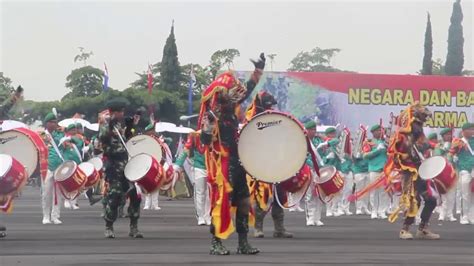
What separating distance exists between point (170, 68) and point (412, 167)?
32.7 metres

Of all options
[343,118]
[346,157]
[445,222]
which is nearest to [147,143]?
[346,157]

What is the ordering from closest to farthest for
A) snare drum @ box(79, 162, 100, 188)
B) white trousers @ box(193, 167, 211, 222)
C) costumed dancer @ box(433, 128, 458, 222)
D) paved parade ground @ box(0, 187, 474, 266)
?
paved parade ground @ box(0, 187, 474, 266) < white trousers @ box(193, 167, 211, 222) < snare drum @ box(79, 162, 100, 188) < costumed dancer @ box(433, 128, 458, 222)

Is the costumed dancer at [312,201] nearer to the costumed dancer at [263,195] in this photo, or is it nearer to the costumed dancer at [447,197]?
the costumed dancer at [263,195]

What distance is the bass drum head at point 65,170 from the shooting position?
18.2 metres

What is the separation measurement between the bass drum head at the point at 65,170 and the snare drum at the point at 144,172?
3230 millimetres

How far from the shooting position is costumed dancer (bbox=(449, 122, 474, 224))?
64.3 ft

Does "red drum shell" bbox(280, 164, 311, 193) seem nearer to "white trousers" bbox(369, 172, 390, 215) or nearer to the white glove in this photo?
the white glove

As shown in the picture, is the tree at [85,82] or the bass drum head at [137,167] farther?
the tree at [85,82]

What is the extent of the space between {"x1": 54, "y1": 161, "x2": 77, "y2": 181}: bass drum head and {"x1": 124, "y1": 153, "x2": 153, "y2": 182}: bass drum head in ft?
10.6

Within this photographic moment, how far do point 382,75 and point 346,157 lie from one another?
76.4 ft

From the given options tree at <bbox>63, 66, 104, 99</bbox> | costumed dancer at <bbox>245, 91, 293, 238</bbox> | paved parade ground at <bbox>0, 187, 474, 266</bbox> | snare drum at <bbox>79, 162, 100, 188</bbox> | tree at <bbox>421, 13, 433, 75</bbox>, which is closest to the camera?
paved parade ground at <bbox>0, 187, 474, 266</bbox>

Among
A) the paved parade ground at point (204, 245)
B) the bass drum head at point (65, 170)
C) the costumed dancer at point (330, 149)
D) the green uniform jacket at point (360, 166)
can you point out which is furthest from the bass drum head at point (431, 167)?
the green uniform jacket at point (360, 166)

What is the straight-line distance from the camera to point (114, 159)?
14.7 metres

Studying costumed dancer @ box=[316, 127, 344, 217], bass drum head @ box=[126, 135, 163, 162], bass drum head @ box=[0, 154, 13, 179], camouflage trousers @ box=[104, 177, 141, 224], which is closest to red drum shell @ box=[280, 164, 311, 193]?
camouflage trousers @ box=[104, 177, 141, 224]
